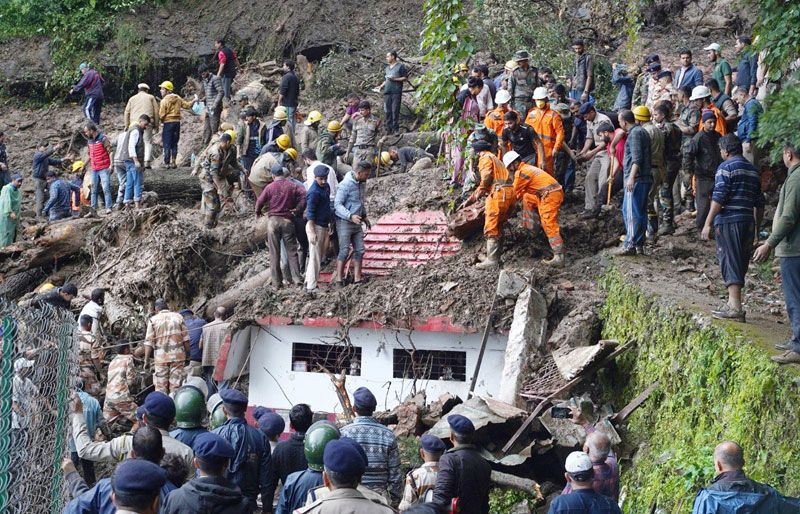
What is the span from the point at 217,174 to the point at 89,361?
521cm

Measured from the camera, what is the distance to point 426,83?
17.2 metres

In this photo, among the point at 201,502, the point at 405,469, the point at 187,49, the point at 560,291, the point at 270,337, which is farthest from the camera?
the point at 187,49

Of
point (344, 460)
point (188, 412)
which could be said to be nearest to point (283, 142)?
point (188, 412)

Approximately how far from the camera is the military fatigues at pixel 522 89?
670 inches

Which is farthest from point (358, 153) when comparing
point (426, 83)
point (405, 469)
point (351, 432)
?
point (351, 432)

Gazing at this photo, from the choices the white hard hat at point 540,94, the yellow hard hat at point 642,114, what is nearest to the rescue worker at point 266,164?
the white hard hat at point 540,94

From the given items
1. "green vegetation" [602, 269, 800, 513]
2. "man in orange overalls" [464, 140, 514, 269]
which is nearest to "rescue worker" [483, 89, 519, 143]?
"man in orange overalls" [464, 140, 514, 269]

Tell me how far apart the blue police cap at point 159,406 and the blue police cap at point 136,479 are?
193cm

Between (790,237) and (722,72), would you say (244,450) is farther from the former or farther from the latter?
(722,72)

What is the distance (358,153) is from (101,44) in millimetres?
12067

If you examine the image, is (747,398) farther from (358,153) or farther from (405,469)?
(358,153)

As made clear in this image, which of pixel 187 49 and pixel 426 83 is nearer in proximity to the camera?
pixel 426 83

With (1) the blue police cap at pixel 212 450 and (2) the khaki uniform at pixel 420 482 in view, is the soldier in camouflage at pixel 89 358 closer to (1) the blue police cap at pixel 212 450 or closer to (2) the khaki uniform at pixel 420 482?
(2) the khaki uniform at pixel 420 482

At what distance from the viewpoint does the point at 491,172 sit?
13.9 metres
